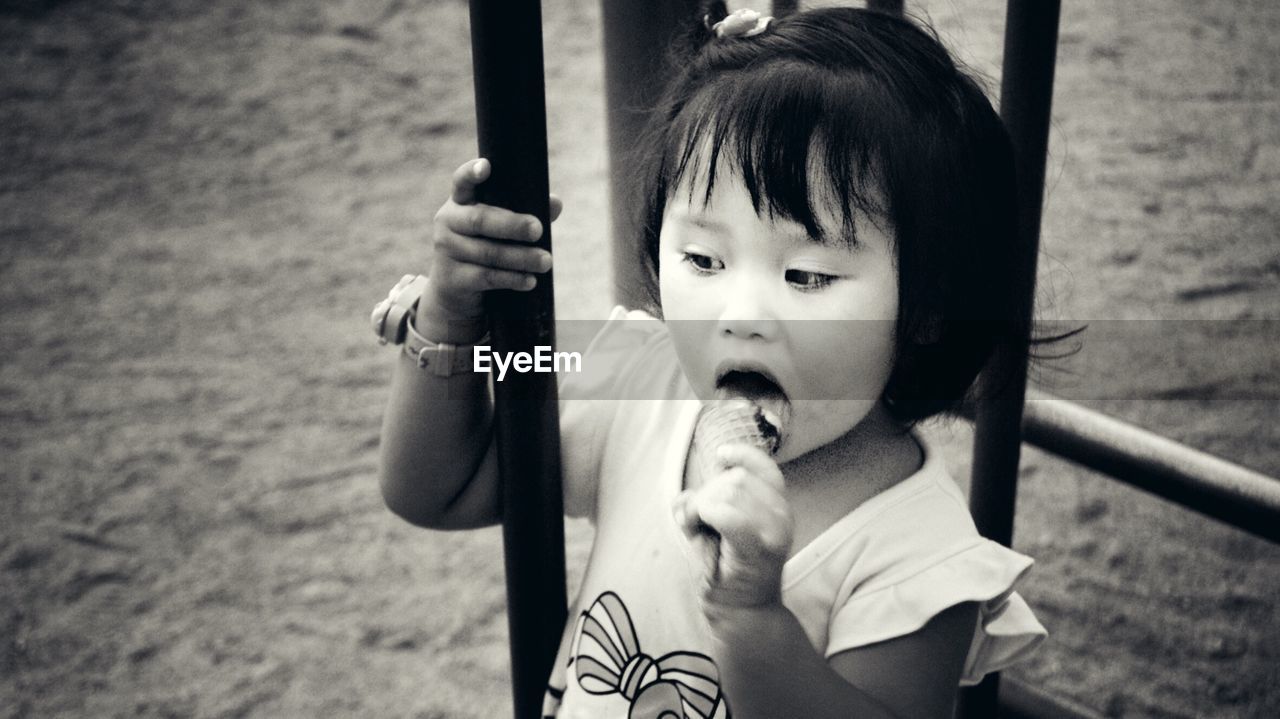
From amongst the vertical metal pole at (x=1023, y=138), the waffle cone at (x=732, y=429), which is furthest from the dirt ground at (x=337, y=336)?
the waffle cone at (x=732, y=429)

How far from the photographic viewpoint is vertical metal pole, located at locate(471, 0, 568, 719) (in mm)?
545

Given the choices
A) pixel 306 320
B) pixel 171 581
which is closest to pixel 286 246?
pixel 306 320

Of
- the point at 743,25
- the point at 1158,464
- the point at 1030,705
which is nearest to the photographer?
the point at 743,25

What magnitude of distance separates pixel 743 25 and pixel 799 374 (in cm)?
19

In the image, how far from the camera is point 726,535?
57cm

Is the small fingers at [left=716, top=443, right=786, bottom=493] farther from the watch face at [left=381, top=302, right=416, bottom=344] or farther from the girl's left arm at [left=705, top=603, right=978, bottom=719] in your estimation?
the watch face at [left=381, top=302, right=416, bottom=344]

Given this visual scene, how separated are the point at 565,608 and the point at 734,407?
13cm

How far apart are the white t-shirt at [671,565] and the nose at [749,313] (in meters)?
0.12

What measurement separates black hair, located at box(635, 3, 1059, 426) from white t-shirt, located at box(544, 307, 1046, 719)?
8 centimetres

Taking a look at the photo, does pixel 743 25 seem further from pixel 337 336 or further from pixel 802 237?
pixel 337 336

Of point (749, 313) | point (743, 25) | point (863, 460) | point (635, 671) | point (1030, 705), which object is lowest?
point (1030, 705)

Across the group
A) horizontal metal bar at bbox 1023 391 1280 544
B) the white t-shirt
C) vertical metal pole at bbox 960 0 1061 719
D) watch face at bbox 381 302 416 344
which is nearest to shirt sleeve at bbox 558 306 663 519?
the white t-shirt

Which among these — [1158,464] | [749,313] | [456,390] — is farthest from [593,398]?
[1158,464]

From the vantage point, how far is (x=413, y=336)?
0.72 meters
